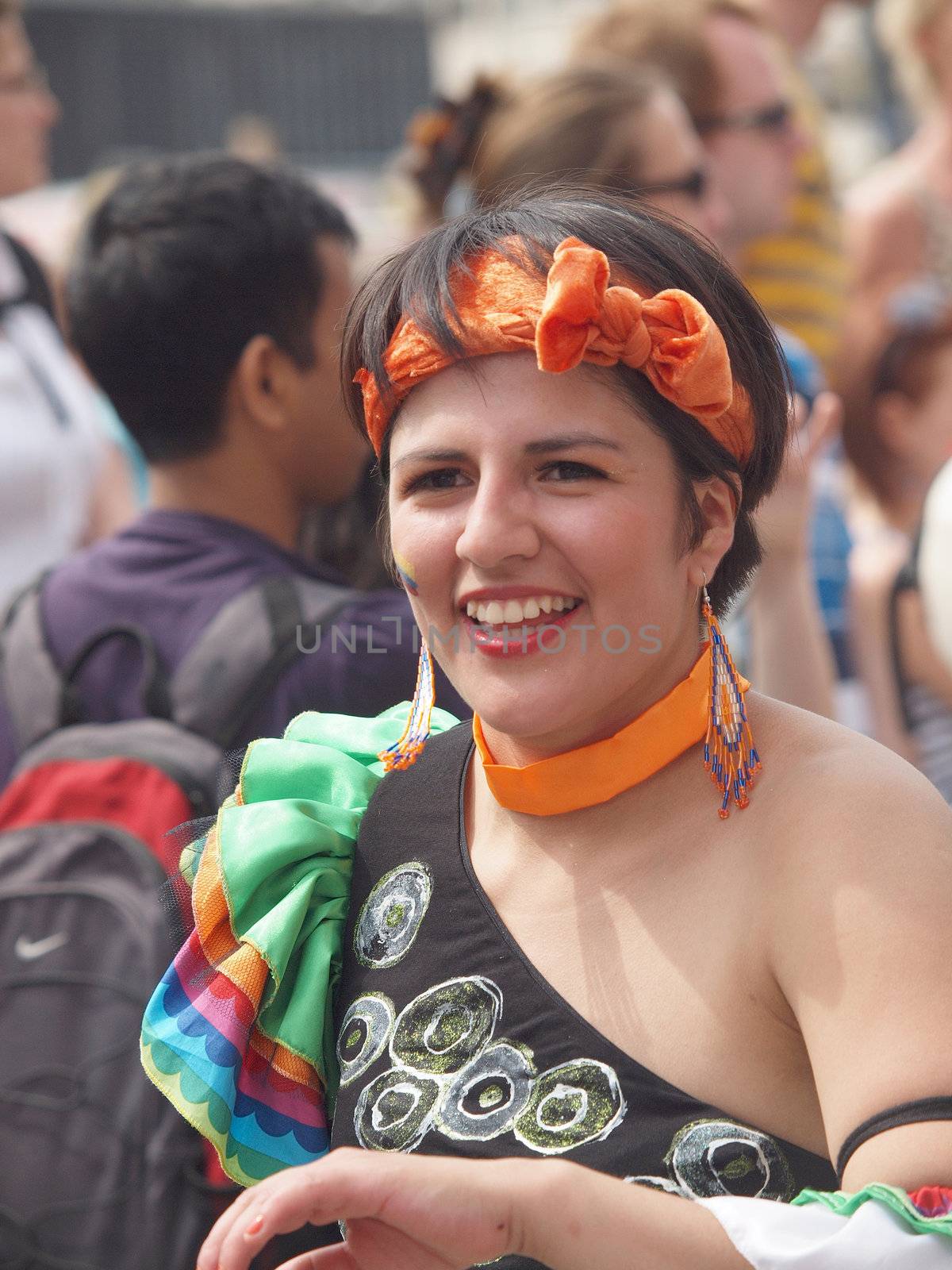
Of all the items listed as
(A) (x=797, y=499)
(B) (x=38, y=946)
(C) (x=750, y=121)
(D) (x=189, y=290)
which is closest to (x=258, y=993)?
(B) (x=38, y=946)

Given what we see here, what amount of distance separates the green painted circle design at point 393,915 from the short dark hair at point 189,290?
112cm

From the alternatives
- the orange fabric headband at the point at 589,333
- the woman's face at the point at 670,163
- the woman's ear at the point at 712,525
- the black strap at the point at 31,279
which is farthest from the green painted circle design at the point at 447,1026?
the black strap at the point at 31,279

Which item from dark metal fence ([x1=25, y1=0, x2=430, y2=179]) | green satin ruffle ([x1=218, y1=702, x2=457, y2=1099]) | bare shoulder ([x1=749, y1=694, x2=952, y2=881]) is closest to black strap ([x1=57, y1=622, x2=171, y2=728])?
green satin ruffle ([x1=218, y1=702, x2=457, y2=1099])

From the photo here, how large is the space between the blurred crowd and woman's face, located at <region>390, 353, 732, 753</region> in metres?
0.37

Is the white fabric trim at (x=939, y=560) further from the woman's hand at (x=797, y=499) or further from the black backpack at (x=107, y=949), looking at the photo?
the black backpack at (x=107, y=949)

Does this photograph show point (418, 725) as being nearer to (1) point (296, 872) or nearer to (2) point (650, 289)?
(1) point (296, 872)

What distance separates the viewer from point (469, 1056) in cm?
152

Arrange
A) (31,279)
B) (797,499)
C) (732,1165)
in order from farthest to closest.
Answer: (31,279) → (797,499) → (732,1165)

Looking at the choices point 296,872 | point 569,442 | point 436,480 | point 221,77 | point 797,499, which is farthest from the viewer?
point 221,77

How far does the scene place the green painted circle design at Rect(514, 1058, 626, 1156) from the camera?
1.42 m

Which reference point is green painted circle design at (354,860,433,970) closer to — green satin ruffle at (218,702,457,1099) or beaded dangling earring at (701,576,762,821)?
green satin ruffle at (218,702,457,1099)

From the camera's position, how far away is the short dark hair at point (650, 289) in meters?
1.54

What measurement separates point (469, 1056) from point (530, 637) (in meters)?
0.41

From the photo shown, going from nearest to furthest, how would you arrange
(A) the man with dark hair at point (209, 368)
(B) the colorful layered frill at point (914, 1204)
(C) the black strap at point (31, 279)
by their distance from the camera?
(B) the colorful layered frill at point (914, 1204) → (A) the man with dark hair at point (209, 368) → (C) the black strap at point (31, 279)
